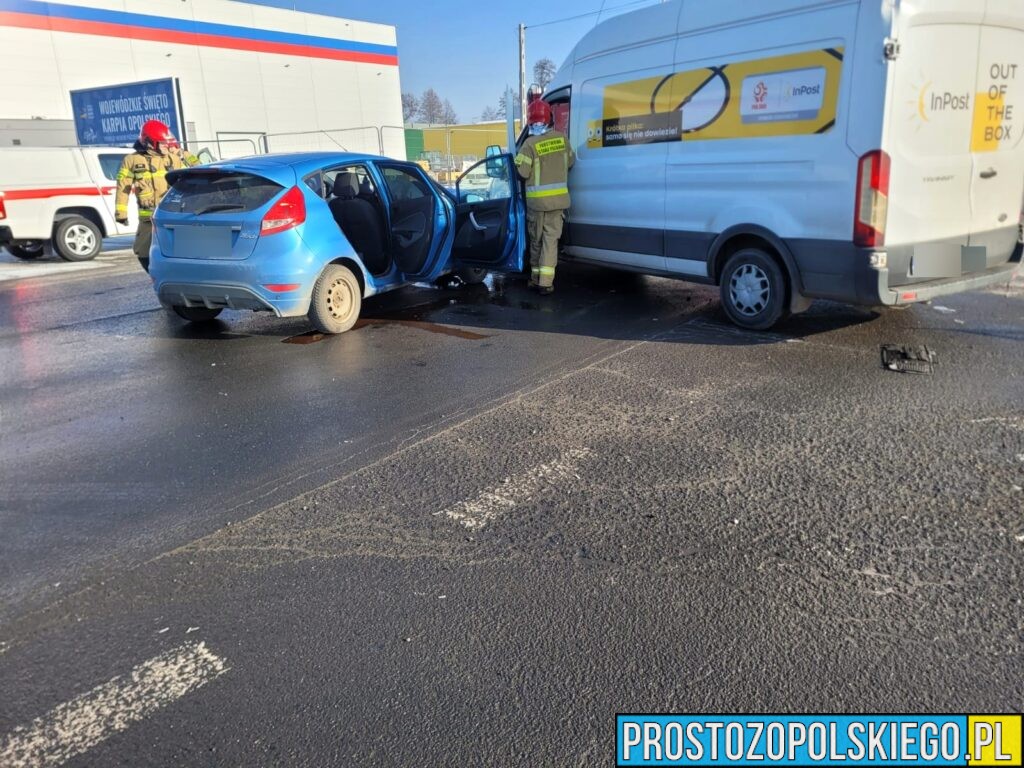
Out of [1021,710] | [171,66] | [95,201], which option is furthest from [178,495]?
[171,66]

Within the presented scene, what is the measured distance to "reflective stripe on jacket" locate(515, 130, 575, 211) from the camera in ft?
25.4

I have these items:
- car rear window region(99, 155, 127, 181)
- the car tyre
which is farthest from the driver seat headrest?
car rear window region(99, 155, 127, 181)

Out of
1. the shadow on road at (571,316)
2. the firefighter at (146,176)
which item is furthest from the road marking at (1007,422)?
the firefighter at (146,176)

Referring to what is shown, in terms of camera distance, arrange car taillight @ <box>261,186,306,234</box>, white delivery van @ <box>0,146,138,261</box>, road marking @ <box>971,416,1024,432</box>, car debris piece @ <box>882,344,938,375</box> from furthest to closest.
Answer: white delivery van @ <box>0,146,138,261</box>, car taillight @ <box>261,186,306,234</box>, car debris piece @ <box>882,344,938,375</box>, road marking @ <box>971,416,1024,432</box>

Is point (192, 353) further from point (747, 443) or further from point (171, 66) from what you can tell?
point (171, 66)

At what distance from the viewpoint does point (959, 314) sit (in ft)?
23.0

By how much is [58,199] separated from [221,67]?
2352cm

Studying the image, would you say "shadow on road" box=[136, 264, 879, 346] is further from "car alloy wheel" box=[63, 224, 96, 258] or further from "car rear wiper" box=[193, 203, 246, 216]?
"car alloy wheel" box=[63, 224, 96, 258]

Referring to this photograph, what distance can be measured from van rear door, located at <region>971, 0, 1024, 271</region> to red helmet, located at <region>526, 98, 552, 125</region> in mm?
3950

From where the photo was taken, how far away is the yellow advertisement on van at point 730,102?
18.0 ft

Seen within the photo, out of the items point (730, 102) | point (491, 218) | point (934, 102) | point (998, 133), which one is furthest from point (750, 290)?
point (491, 218)

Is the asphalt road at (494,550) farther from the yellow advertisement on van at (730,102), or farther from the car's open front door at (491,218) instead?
the car's open front door at (491,218)

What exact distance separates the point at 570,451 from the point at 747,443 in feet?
3.26

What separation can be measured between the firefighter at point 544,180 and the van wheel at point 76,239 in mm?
9565
